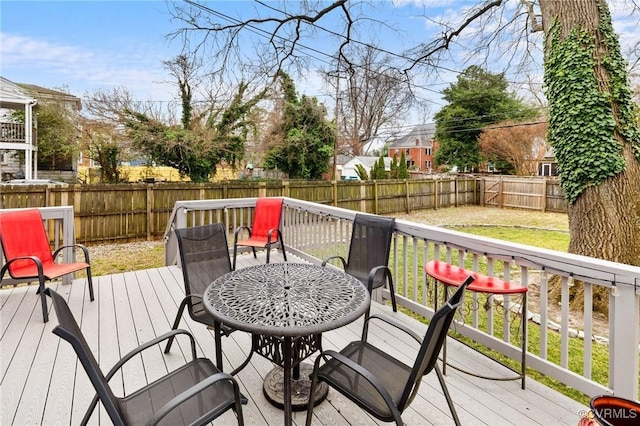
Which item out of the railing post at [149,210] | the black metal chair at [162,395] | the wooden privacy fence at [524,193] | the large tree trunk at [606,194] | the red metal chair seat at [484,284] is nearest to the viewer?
the black metal chair at [162,395]

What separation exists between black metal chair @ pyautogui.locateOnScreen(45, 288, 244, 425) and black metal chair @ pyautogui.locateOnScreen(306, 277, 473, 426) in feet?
1.44

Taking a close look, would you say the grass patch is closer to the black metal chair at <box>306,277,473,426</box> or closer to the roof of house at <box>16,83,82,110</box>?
the black metal chair at <box>306,277,473,426</box>

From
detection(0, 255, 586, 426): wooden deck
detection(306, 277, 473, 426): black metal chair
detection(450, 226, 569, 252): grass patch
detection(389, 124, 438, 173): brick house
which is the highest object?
detection(389, 124, 438, 173): brick house

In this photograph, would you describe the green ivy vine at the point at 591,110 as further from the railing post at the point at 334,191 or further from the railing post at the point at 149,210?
the railing post at the point at 149,210

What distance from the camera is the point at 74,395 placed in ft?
6.91

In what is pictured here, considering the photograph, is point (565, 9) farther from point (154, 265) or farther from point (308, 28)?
point (154, 265)

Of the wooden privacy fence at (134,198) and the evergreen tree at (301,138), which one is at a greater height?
the evergreen tree at (301,138)

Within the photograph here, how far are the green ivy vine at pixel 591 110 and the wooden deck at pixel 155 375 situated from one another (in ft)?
9.08

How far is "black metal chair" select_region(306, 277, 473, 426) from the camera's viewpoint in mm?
1379

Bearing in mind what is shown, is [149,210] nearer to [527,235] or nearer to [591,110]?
[591,110]

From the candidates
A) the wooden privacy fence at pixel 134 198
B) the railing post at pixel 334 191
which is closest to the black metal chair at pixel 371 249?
the wooden privacy fence at pixel 134 198

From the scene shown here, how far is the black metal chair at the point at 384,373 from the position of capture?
54.3 inches

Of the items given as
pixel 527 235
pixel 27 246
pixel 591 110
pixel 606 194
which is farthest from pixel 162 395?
pixel 527 235

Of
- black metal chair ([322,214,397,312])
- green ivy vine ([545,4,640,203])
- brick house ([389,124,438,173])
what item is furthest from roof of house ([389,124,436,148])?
black metal chair ([322,214,397,312])
